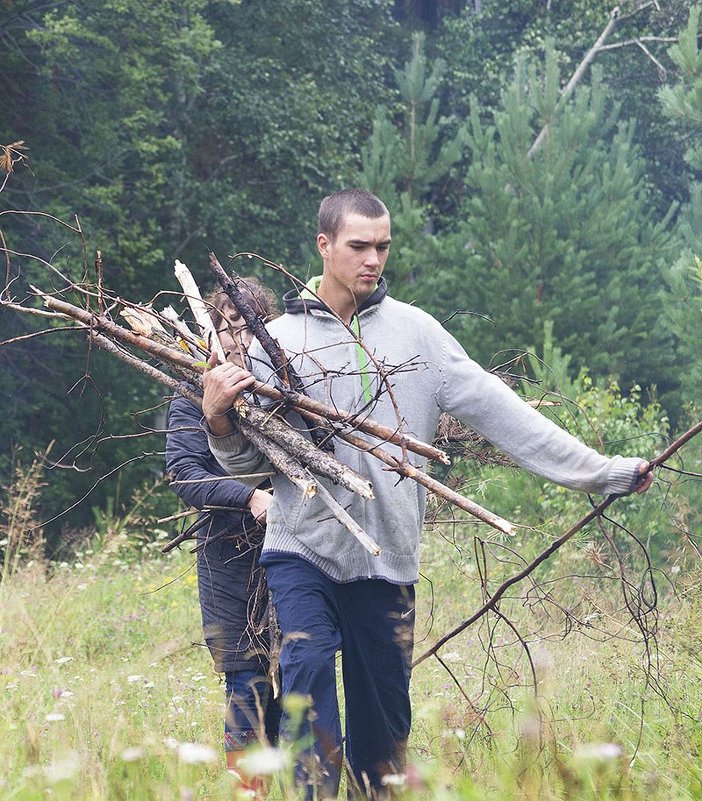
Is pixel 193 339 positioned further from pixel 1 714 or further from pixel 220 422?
pixel 1 714

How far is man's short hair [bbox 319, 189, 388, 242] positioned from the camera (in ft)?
13.9

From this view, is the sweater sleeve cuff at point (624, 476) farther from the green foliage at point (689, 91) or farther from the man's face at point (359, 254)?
the green foliage at point (689, 91)

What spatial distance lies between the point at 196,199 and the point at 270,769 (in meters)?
19.2

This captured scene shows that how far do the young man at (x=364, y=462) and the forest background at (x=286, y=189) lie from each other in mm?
9148

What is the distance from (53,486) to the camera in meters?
18.0

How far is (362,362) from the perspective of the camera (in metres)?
4.16

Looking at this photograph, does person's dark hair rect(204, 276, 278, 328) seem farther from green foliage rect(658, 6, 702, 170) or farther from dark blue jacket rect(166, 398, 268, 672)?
green foliage rect(658, 6, 702, 170)

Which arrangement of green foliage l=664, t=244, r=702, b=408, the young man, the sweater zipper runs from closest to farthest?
the young man < the sweater zipper < green foliage l=664, t=244, r=702, b=408

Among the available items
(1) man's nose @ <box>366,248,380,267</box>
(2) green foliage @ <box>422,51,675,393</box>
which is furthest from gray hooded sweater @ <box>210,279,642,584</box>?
(2) green foliage @ <box>422,51,675,393</box>

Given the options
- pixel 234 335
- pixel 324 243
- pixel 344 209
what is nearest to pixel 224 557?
pixel 234 335

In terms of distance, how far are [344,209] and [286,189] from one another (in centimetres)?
1698

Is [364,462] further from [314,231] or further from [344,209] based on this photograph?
[314,231]

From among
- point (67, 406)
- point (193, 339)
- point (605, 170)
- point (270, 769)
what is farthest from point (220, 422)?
point (67, 406)

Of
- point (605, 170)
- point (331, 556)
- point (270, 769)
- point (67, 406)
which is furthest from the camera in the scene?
point (67, 406)
